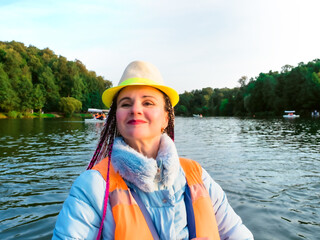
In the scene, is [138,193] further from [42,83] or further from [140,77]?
[42,83]

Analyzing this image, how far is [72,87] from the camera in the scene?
9119 cm

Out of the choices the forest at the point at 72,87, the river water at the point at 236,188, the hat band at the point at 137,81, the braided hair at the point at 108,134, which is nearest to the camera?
the hat band at the point at 137,81

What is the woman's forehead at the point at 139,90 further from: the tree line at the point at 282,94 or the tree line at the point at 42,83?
the tree line at the point at 282,94

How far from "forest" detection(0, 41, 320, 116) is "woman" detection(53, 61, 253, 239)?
68250mm

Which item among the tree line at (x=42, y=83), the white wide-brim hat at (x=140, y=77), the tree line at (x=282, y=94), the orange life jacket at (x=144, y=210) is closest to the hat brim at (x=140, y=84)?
the white wide-brim hat at (x=140, y=77)

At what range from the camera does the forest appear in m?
70.2

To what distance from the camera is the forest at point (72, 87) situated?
70.2 meters

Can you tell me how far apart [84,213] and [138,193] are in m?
0.38

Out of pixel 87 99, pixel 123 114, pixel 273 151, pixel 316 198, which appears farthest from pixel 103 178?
pixel 87 99

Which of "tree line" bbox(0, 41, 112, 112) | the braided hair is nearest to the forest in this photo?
"tree line" bbox(0, 41, 112, 112)

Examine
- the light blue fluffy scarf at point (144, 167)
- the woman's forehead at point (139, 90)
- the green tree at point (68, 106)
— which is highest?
the green tree at point (68, 106)

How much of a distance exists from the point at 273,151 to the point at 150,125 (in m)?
13.7

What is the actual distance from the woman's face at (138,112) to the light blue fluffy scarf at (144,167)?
0.12 m

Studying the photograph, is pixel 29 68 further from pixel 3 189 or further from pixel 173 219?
pixel 173 219
